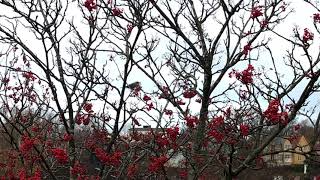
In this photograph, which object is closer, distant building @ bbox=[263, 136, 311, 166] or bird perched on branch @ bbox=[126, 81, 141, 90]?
distant building @ bbox=[263, 136, 311, 166]

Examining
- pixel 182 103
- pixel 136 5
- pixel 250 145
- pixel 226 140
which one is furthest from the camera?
pixel 182 103

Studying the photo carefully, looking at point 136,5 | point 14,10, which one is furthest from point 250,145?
point 14,10

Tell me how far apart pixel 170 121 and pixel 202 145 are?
1095 mm

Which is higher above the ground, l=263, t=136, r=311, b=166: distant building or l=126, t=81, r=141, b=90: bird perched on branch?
l=126, t=81, r=141, b=90: bird perched on branch

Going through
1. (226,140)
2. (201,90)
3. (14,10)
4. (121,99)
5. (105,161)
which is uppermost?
(14,10)

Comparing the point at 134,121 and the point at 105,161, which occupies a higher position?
the point at 134,121

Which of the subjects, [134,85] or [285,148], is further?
[285,148]

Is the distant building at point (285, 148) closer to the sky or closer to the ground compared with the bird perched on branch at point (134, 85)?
closer to the ground

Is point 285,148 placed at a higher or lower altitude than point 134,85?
lower

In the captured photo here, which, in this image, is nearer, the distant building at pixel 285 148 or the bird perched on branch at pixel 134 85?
the distant building at pixel 285 148

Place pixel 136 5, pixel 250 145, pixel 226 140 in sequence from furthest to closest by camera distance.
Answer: pixel 250 145 < pixel 136 5 < pixel 226 140

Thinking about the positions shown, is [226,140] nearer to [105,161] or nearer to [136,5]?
[105,161]

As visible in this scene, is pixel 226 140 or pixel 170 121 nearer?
Answer: pixel 226 140

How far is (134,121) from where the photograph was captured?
8445 millimetres
